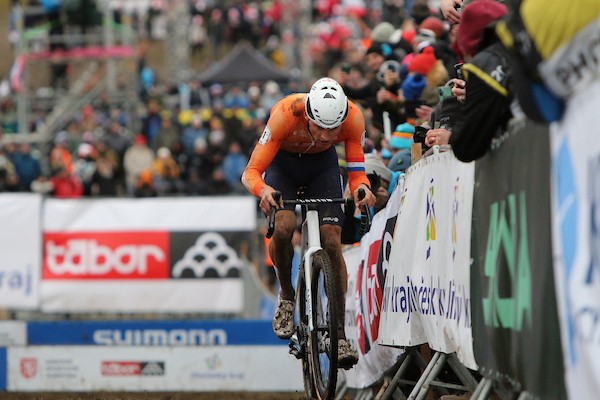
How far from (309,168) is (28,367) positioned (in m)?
8.33

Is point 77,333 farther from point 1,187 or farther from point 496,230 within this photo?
point 496,230

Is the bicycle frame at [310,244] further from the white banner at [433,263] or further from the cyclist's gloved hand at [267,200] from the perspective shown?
the white banner at [433,263]

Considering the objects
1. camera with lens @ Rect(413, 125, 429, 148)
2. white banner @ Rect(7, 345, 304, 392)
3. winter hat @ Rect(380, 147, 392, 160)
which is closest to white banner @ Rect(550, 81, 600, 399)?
camera with lens @ Rect(413, 125, 429, 148)

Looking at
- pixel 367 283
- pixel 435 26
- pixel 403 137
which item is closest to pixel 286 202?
pixel 367 283

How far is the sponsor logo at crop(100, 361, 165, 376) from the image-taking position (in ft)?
52.6

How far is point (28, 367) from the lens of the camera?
16266 millimetres

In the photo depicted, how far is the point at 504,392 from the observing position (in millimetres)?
5879

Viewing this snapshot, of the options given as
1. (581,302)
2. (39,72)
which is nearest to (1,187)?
(39,72)

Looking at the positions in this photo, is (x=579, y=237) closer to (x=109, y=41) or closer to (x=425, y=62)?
A: (x=425, y=62)

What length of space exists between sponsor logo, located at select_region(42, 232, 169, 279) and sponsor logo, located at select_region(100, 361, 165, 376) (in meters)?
2.64

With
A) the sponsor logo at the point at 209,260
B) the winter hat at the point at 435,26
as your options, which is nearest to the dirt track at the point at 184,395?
the sponsor logo at the point at 209,260

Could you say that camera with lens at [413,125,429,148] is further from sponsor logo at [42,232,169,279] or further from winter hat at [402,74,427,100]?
sponsor logo at [42,232,169,279]

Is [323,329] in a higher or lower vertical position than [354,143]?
lower

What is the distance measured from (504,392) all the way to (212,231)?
12.9 meters
